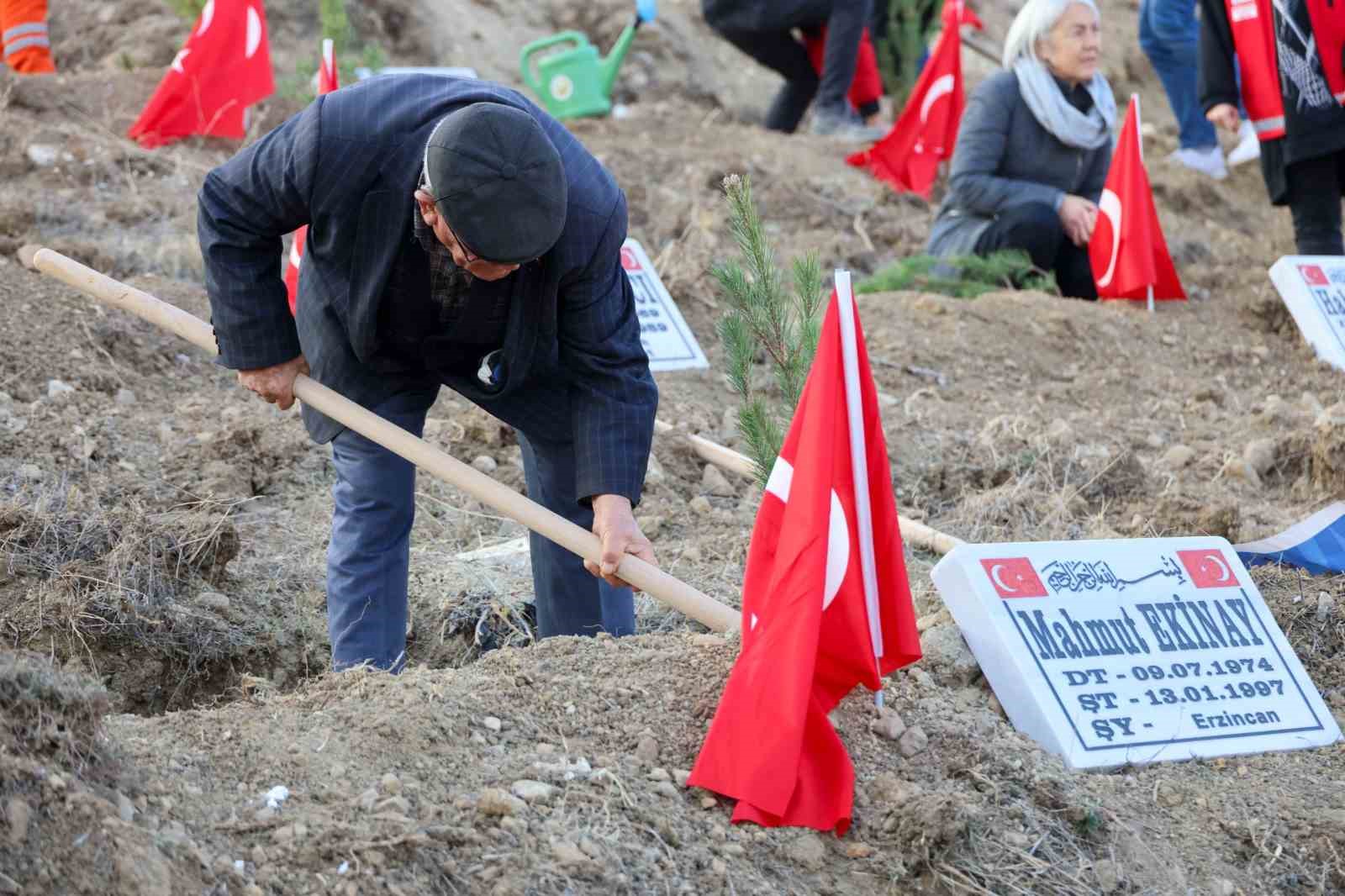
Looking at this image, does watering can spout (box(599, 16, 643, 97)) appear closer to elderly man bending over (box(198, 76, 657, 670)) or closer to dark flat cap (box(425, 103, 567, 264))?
elderly man bending over (box(198, 76, 657, 670))

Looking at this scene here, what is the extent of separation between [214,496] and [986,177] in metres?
3.45

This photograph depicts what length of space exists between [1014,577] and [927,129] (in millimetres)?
5439

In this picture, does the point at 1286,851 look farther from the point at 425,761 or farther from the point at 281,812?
the point at 281,812

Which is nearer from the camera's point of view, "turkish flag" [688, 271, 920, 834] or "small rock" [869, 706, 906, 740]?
"turkish flag" [688, 271, 920, 834]

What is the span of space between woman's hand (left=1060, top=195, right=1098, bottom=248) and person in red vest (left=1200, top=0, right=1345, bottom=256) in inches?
25.7

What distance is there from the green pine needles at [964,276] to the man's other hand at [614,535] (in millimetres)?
3650

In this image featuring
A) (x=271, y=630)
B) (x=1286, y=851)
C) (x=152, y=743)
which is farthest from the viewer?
(x=271, y=630)

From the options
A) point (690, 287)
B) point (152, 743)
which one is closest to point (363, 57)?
point (690, 287)

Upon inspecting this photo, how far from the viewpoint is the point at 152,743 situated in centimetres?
245

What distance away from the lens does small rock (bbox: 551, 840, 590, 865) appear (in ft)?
7.54

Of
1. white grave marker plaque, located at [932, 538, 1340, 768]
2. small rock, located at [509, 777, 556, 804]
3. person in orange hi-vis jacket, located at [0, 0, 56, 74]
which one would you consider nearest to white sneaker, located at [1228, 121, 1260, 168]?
white grave marker plaque, located at [932, 538, 1340, 768]

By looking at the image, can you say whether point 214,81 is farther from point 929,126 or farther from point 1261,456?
point 1261,456

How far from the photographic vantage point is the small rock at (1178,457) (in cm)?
480

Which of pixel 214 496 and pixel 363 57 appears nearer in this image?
pixel 214 496
